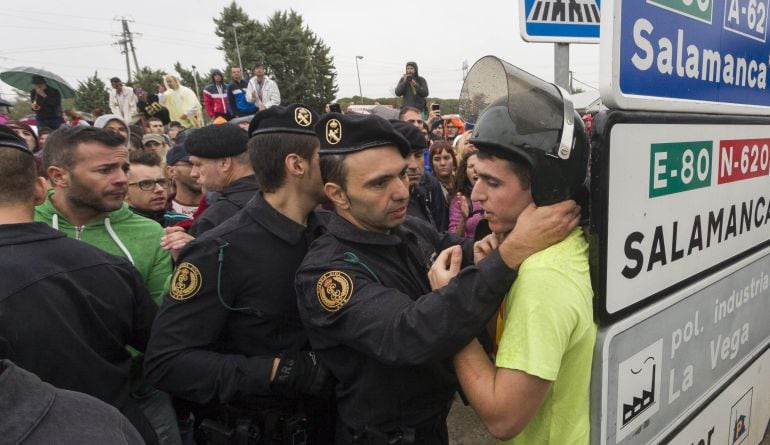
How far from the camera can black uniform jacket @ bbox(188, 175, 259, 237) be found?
244 centimetres

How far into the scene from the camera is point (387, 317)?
1.29 metres

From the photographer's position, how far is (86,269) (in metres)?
1.66

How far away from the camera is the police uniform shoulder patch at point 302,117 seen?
81.6 inches

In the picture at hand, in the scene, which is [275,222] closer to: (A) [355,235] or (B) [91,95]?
(A) [355,235]

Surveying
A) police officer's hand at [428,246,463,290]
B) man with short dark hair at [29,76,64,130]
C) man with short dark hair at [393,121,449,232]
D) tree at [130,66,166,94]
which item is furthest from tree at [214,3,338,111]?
police officer's hand at [428,246,463,290]

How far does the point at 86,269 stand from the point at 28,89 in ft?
29.8

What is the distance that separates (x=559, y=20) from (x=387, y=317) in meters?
1.99

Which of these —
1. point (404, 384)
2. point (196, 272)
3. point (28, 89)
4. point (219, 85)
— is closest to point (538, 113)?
point (404, 384)

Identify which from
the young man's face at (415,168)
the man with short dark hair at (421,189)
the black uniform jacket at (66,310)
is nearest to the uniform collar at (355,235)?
the black uniform jacket at (66,310)

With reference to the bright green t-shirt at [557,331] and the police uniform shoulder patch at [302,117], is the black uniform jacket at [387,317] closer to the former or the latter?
the bright green t-shirt at [557,331]

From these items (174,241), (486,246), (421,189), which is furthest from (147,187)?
(486,246)

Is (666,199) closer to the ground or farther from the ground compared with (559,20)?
closer to the ground

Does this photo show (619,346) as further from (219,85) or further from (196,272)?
(219,85)

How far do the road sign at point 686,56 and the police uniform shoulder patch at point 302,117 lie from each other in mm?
1298
